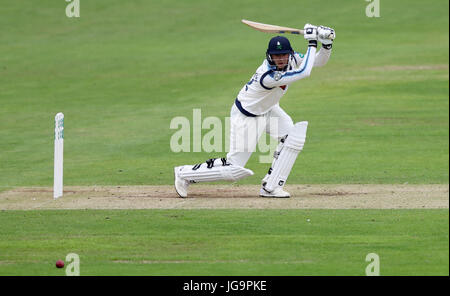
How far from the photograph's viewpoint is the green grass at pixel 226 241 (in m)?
8.05

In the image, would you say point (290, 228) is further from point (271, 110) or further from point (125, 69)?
point (125, 69)

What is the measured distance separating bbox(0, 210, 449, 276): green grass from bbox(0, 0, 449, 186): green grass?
9.64 ft

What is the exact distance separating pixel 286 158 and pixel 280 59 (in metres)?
1.27

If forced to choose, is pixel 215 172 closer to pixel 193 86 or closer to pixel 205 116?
pixel 205 116

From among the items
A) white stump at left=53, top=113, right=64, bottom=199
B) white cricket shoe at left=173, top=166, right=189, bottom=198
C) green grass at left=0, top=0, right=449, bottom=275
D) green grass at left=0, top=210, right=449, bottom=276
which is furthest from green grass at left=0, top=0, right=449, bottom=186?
green grass at left=0, top=210, right=449, bottom=276

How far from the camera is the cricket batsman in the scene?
446 inches

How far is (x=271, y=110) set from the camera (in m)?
11.8

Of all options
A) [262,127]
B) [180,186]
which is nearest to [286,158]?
[262,127]

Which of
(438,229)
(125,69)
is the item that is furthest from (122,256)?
(125,69)

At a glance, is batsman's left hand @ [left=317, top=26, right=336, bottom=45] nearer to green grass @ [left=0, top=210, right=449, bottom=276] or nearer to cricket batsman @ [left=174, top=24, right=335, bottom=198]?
cricket batsman @ [left=174, top=24, right=335, bottom=198]

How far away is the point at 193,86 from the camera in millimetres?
25016

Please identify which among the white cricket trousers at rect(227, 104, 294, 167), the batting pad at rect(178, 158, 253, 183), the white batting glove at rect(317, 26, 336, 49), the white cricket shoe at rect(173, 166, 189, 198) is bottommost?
the white cricket shoe at rect(173, 166, 189, 198)

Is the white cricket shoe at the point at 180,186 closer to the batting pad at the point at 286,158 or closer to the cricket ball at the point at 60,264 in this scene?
the batting pad at the point at 286,158

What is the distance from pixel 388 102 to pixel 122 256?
47.4ft
